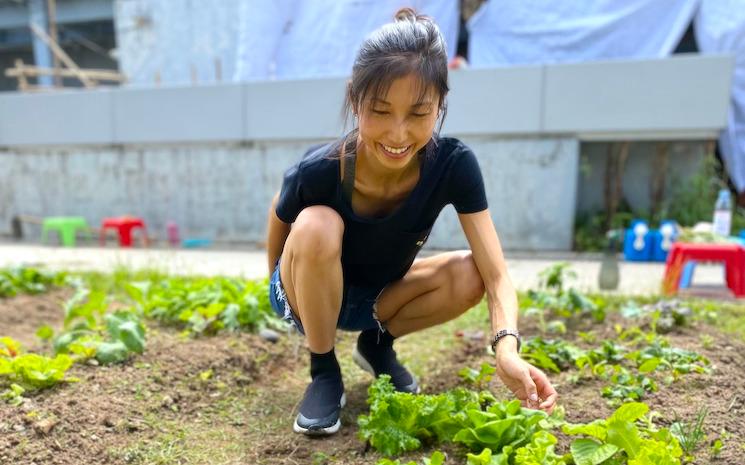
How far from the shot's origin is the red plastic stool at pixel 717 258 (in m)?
3.58

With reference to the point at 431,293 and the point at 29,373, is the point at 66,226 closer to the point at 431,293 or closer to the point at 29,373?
the point at 29,373

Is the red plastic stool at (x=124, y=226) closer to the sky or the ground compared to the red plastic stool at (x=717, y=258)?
closer to the ground

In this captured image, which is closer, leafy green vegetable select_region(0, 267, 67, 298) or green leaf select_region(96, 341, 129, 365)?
green leaf select_region(96, 341, 129, 365)

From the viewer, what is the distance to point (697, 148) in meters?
5.88

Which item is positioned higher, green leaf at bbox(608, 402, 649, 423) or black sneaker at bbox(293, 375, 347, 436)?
green leaf at bbox(608, 402, 649, 423)

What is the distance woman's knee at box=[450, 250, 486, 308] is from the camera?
1.85 metres

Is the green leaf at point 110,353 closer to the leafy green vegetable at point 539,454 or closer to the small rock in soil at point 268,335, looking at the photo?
the small rock in soil at point 268,335

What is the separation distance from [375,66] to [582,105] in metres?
4.62

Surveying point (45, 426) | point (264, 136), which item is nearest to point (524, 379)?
point (45, 426)

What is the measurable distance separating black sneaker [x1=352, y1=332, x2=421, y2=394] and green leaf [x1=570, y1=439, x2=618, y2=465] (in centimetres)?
78

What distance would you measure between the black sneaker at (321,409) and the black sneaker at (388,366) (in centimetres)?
21

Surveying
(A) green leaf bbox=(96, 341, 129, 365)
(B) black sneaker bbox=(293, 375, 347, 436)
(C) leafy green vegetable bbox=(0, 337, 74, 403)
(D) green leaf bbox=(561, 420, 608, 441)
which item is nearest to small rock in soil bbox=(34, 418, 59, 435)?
(C) leafy green vegetable bbox=(0, 337, 74, 403)

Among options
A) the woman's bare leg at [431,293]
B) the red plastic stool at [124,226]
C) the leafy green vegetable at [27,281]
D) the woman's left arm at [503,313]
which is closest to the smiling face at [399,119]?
the woman's left arm at [503,313]

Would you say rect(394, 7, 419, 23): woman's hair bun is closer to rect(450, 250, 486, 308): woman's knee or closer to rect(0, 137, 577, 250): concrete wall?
rect(450, 250, 486, 308): woman's knee
